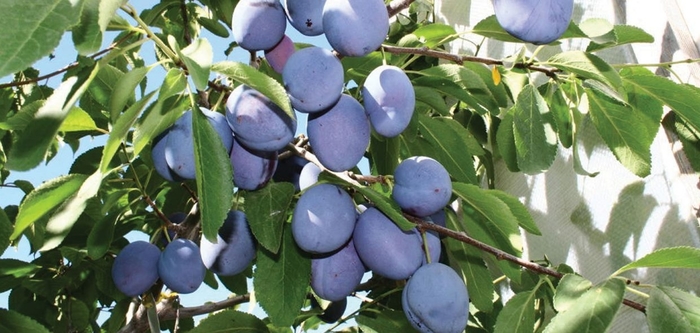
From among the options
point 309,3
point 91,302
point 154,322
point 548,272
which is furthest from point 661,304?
point 91,302

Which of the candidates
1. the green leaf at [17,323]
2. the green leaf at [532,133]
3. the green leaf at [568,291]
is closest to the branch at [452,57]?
the green leaf at [532,133]

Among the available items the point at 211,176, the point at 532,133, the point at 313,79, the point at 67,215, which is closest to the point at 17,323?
the point at 67,215

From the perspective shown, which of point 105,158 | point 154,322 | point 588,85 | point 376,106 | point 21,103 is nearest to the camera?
point 105,158

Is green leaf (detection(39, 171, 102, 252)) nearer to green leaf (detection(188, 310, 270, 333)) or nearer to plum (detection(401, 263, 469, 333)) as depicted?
green leaf (detection(188, 310, 270, 333))

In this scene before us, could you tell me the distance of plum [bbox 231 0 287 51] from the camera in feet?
3.08

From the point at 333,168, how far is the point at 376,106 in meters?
0.09

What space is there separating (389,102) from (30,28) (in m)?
0.44

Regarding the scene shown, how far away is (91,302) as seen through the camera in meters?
1.75

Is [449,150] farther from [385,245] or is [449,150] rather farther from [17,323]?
[17,323]

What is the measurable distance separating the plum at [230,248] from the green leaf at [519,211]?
1.13 ft

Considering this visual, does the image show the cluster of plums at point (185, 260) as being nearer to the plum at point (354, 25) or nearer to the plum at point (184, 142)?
the plum at point (184, 142)

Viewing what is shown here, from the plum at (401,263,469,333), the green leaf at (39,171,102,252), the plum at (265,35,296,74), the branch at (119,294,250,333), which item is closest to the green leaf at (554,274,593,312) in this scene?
the plum at (401,263,469,333)

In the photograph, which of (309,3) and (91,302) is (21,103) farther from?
(309,3)

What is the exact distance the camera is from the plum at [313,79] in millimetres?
837
